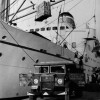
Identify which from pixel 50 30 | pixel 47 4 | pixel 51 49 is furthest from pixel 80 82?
Answer: pixel 50 30

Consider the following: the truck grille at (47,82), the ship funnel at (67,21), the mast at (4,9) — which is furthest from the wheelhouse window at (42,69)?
the ship funnel at (67,21)

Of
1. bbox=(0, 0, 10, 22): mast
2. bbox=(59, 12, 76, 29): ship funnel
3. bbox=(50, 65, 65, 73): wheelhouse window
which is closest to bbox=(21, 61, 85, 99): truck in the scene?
bbox=(50, 65, 65, 73): wheelhouse window

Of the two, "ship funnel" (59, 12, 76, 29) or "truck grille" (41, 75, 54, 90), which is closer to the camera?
"truck grille" (41, 75, 54, 90)

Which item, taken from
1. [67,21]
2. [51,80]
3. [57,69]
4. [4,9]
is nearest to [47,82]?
[51,80]

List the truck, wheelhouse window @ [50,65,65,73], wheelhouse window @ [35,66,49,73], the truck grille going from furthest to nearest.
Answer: wheelhouse window @ [35,66,49,73] < wheelhouse window @ [50,65,65,73] < the truck grille < the truck

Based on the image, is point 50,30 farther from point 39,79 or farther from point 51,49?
point 39,79

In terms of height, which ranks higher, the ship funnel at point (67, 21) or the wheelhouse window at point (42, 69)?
the ship funnel at point (67, 21)

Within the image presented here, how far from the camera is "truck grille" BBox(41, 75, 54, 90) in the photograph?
853cm

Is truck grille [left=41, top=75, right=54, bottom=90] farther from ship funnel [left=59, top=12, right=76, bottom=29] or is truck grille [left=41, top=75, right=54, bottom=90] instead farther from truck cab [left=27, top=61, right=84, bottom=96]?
ship funnel [left=59, top=12, right=76, bottom=29]

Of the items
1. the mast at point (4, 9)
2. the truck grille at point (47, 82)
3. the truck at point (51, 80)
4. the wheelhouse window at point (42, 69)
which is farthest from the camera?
the mast at point (4, 9)

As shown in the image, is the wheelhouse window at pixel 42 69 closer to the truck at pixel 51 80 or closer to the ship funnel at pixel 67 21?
the truck at pixel 51 80

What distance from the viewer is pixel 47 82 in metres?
8.62

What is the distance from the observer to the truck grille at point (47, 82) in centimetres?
853

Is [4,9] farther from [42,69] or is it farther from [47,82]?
[47,82]
